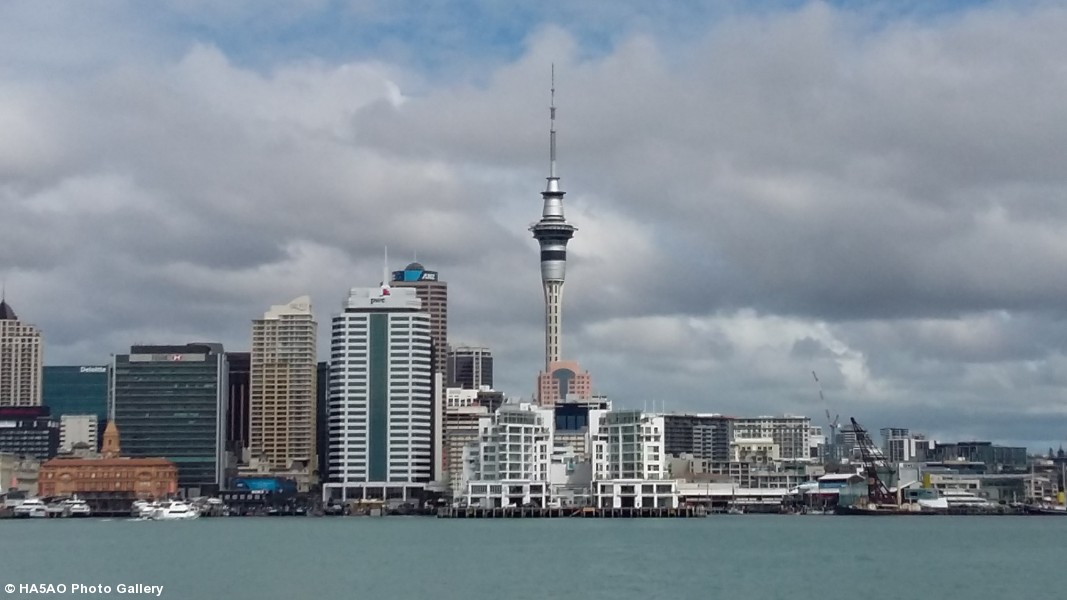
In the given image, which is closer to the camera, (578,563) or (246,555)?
(578,563)

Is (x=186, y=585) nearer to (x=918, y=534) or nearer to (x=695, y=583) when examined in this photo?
(x=695, y=583)

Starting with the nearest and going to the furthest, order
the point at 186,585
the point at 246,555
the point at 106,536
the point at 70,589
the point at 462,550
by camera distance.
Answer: the point at 70,589 < the point at 186,585 < the point at 246,555 < the point at 462,550 < the point at 106,536

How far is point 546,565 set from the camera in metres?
118

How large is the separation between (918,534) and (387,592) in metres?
99.6

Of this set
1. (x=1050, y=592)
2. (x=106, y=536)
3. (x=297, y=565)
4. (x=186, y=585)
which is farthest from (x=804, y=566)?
(x=106, y=536)

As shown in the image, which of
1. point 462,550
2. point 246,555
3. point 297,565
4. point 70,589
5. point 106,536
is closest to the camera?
point 70,589

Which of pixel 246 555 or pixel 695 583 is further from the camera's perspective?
pixel 246 555

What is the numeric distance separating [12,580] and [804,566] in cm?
5055

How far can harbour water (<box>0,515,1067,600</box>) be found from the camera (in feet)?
320

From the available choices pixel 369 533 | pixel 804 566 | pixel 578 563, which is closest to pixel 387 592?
pixel 578 563

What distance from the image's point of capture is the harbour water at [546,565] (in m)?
97.5

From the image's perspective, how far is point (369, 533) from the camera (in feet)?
595

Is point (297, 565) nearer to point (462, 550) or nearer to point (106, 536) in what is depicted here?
point (462, 550)

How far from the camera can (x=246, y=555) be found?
129625 mm
